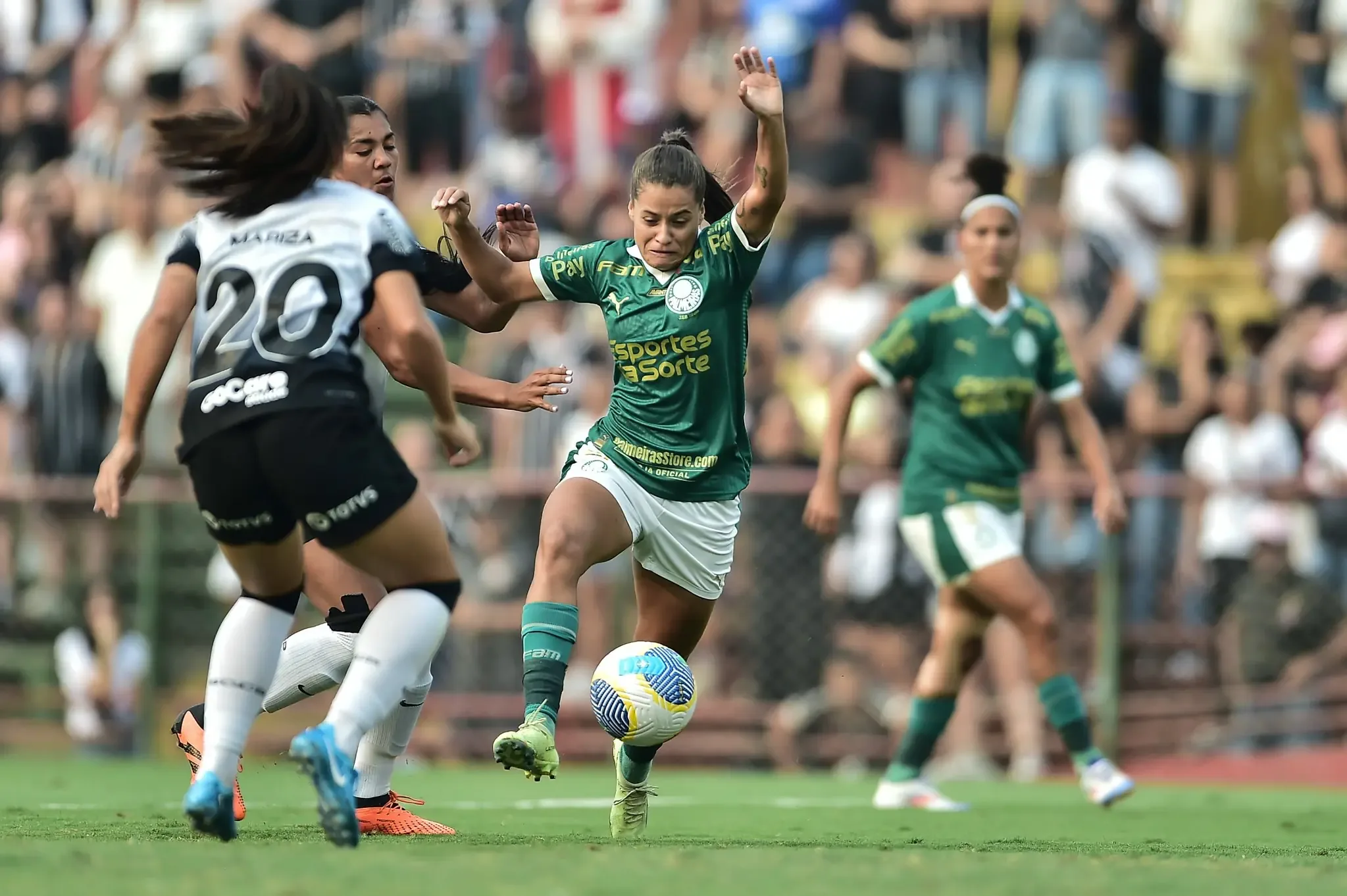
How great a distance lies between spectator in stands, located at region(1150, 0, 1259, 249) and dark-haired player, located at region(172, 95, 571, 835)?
9.72m

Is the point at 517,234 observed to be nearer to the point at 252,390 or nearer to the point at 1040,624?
the point at 252,390

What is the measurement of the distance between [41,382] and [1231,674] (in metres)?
8.97

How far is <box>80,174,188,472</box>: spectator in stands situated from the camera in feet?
53.2

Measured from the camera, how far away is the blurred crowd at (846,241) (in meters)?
13.7

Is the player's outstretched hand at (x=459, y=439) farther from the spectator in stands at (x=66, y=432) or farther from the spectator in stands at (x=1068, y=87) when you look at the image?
the spectator in stands at (x=1068, y=87)

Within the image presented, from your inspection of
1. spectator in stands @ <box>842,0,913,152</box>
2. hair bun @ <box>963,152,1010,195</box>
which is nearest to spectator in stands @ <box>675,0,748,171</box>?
spectator in stands @ <box>842,0,913,152</box>

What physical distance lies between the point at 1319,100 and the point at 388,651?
40.4 ft

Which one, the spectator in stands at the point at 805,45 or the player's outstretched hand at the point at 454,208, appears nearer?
the player's outstretched hand at the point at 454,208

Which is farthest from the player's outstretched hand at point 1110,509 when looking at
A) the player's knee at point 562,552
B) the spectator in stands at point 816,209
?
the spectator in stands at point 816,209

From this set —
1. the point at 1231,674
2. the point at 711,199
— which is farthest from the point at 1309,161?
the point at 711,199

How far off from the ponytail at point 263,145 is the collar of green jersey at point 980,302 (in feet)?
16.7

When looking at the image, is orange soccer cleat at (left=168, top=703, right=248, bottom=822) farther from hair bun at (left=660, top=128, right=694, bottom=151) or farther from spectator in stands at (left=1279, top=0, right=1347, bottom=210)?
spectator in stands at (left=1279, top=0, right=1347, bottom=210)

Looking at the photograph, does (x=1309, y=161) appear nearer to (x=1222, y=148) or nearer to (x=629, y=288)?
(x=1222, y=148)

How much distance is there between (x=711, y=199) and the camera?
8.25 m
